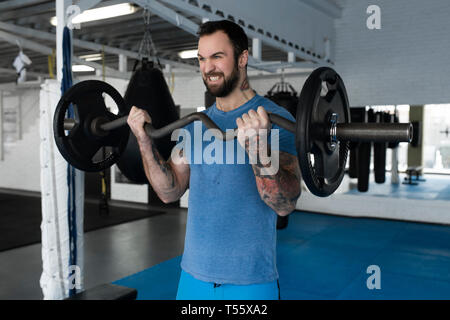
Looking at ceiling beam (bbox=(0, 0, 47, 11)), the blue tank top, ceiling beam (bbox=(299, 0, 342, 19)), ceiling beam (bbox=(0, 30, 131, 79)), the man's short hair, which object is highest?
ceiling beam (bbox=(299, 0, 342, 19))

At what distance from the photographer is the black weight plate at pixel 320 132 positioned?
2.86 feet

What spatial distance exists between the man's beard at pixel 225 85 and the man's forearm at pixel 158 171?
234mm

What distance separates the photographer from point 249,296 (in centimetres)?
114

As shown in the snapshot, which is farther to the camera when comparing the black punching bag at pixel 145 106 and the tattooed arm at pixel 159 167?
the black punching bag at pixel 145 106

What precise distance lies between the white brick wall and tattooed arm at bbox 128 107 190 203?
4.78 m

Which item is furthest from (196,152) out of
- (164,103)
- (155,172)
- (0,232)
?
(0,232)

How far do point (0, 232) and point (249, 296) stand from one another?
4.65 m

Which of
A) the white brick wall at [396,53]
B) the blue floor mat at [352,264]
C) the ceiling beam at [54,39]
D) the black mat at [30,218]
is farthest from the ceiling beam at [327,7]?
the black mat at [30,218]

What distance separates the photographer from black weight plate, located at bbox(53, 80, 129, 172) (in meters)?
1.28

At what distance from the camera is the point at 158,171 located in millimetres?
1250

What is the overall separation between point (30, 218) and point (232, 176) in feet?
17.4

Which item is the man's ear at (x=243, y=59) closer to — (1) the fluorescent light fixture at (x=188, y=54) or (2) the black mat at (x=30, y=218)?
(2) the black mat at (x=30, y=218)

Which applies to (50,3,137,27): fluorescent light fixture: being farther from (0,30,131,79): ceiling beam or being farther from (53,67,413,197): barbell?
(53,67,413,197): barbell

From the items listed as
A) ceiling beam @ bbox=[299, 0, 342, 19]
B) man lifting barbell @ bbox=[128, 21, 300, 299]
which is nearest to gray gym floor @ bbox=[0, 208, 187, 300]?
Answer: man lifting barbell @ bbox=[128, 21, 300, 299]
